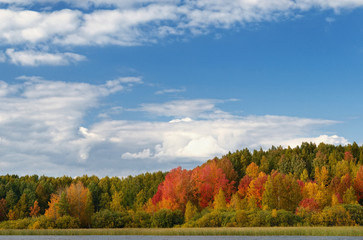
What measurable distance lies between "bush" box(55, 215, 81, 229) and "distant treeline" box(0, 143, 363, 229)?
0.23m

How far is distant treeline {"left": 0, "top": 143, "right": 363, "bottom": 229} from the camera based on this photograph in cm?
10194

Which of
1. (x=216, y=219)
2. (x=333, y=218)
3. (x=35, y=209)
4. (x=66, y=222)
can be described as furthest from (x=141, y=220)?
(x=35, y=209)

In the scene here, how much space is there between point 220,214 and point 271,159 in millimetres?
94696

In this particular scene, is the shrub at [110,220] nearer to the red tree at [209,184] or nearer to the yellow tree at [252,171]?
the red tree at [209,184]

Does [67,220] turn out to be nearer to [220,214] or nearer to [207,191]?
[220,214]

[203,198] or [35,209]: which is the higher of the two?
[203,198]

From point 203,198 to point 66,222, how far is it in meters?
46.8

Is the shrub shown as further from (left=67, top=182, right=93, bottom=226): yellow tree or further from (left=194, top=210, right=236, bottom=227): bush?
(left=194, top=210, right=236, bottom=227): bush

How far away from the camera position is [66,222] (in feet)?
366

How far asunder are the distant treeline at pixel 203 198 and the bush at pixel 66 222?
0.23 m

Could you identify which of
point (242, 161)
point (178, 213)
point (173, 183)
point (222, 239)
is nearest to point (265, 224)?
point (178, 213)

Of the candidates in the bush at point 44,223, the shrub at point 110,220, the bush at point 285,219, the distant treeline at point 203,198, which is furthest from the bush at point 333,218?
the bush at point 44,223

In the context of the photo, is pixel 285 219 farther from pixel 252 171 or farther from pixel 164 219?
pixel 252 171

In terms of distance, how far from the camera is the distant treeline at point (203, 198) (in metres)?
102
